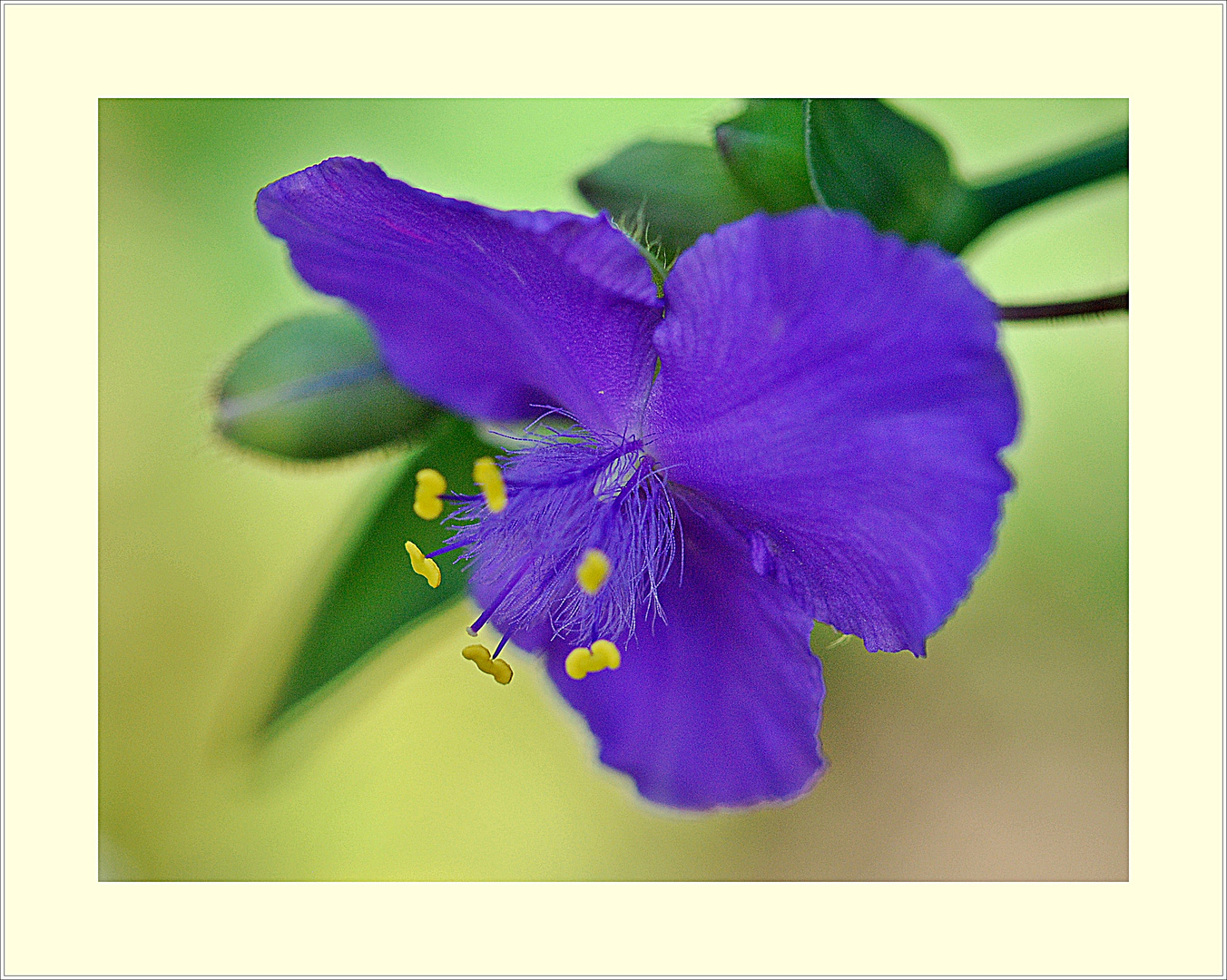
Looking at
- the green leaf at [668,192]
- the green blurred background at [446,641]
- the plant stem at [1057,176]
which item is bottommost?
the green blurred background at [446,641]

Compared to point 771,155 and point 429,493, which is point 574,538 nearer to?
point 429,493

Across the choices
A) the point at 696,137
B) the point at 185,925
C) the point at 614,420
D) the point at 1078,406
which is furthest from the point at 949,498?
the point at 185,925

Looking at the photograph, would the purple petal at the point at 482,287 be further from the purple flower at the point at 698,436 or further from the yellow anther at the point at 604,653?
the yellow anther at the point at 604,653

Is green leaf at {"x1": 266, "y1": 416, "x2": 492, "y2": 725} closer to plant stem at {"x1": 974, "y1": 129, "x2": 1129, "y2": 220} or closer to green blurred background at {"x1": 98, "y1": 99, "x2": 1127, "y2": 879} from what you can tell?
green blurred background at {"x1": 98, "y1": 99, "x2": 1127, "y2": 879}

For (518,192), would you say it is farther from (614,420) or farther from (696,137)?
(614,420)

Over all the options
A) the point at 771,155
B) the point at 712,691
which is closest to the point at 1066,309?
the point at 771,155

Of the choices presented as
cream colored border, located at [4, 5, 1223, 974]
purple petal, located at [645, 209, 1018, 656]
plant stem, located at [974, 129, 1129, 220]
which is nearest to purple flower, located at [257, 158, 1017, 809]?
purple petal, located at [645, 209, 1018, 656]

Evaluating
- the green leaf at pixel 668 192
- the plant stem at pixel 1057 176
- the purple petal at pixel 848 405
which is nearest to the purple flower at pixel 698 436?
the purple petal at pixel 848 405
